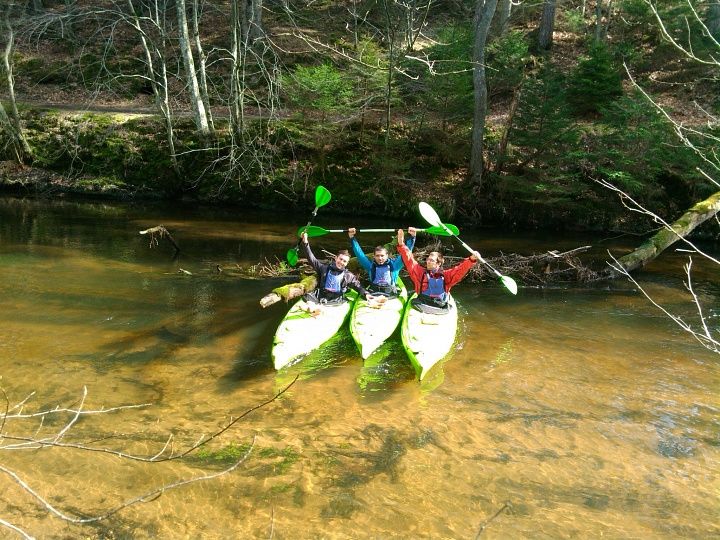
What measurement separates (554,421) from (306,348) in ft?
8.42

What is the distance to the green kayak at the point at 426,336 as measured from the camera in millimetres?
5582


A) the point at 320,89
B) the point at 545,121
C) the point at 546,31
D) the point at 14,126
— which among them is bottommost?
the point at 14,126

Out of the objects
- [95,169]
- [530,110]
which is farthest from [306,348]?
[95,169]

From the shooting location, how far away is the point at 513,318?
25.2 ft

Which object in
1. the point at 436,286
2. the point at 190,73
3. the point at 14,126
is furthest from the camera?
the point at 14,126

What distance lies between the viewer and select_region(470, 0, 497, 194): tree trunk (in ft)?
40.5

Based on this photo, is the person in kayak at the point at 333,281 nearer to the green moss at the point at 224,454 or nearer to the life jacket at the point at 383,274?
the life jacket at the point at 383,274

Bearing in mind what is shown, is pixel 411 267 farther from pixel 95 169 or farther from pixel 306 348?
pixel 95 169

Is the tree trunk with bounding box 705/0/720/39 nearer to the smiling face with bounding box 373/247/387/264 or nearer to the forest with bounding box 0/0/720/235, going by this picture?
the forest with bounding box 0/0/720/235

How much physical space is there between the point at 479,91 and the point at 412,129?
2.28 metres

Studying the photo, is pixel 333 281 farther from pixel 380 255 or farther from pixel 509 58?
pixel 509 58

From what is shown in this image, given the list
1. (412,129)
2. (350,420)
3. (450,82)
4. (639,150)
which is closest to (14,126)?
(412,129)

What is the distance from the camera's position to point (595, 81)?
547 inches

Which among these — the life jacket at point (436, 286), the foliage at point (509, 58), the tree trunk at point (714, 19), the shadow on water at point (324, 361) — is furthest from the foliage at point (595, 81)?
the shadow on water at point (324, 361)
